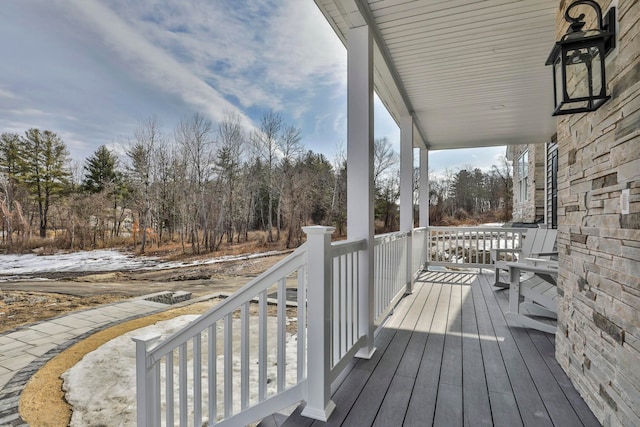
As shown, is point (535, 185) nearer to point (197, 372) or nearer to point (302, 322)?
point (302, 322)

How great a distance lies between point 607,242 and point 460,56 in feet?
6.40

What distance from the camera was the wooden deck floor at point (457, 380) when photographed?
1.47 meters

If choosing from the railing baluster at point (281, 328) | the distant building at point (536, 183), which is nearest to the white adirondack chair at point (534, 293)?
the railing baluster at point (281, 328)

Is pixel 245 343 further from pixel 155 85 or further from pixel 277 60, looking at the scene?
pixel 277 60

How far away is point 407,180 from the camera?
161 inches

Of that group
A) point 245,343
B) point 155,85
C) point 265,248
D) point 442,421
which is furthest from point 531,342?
point 155,85

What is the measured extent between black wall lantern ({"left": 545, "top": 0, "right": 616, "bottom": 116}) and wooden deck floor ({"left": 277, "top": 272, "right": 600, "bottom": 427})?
1460 mm

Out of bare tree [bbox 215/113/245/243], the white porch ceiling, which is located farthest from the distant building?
bare tree [bbox 215/113/245/243]

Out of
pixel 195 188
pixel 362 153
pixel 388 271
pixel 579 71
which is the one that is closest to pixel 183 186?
pixel 195 188

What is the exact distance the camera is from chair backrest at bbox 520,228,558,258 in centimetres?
386

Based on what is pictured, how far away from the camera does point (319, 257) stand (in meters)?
1.44

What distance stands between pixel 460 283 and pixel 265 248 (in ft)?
24.2

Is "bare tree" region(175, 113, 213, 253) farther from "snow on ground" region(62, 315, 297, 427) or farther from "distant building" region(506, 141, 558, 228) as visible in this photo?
"distant building" region(506, 141, 558, 228)

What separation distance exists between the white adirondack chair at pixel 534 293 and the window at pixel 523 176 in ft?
21.7
